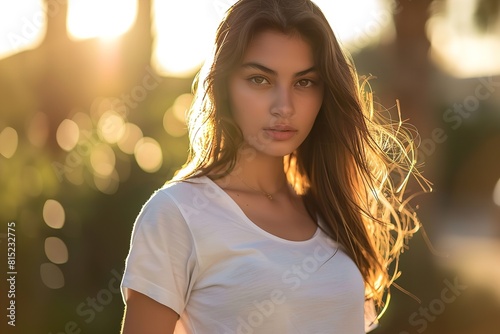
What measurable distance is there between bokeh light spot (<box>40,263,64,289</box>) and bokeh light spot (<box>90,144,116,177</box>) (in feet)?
1.94

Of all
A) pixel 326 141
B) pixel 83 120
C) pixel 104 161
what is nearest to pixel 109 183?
pixel 104 161

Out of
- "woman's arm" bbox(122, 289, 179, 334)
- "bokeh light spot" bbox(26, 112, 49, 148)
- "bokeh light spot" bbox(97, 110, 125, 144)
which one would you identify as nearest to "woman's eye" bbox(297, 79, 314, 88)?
"woman's arm" bbox(122, 289, 179, 334)

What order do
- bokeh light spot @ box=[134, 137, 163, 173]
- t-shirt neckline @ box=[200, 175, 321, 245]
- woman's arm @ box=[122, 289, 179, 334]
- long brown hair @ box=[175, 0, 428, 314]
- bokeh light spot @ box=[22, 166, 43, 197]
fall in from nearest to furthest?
1. woman's arm @ box=[122, 289, 179, 334]
2. t-shirt neckline @ box=[200, 175, 321, 245]
3. long brown hair @ box=[175, 0, 428, 314]
4. bokeh light spot @ box=[22, 166, 43, 197]
5. bokeh light spot @ box=[134, 137, 163, 173]

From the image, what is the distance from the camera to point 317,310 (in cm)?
205

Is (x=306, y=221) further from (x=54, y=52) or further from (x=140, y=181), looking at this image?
(x=54, y=52)

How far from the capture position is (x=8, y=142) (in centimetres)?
439

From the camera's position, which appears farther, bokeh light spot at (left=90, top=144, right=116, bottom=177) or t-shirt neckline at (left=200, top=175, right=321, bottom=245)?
bokeh light spot at (left=90, top=144, right=116, bottom=177)

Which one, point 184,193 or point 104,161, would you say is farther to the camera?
point 104,161

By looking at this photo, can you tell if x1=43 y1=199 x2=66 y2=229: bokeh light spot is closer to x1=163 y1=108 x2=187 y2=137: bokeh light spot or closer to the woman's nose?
x1=163 y1=108 x2=187 y2=137: bokeh light spot

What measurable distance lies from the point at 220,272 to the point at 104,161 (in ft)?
8.33

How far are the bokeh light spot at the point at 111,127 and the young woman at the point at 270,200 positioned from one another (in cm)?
197

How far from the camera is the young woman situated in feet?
6.43

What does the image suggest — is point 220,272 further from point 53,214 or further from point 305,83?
point 53,214

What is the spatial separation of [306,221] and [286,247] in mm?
269
